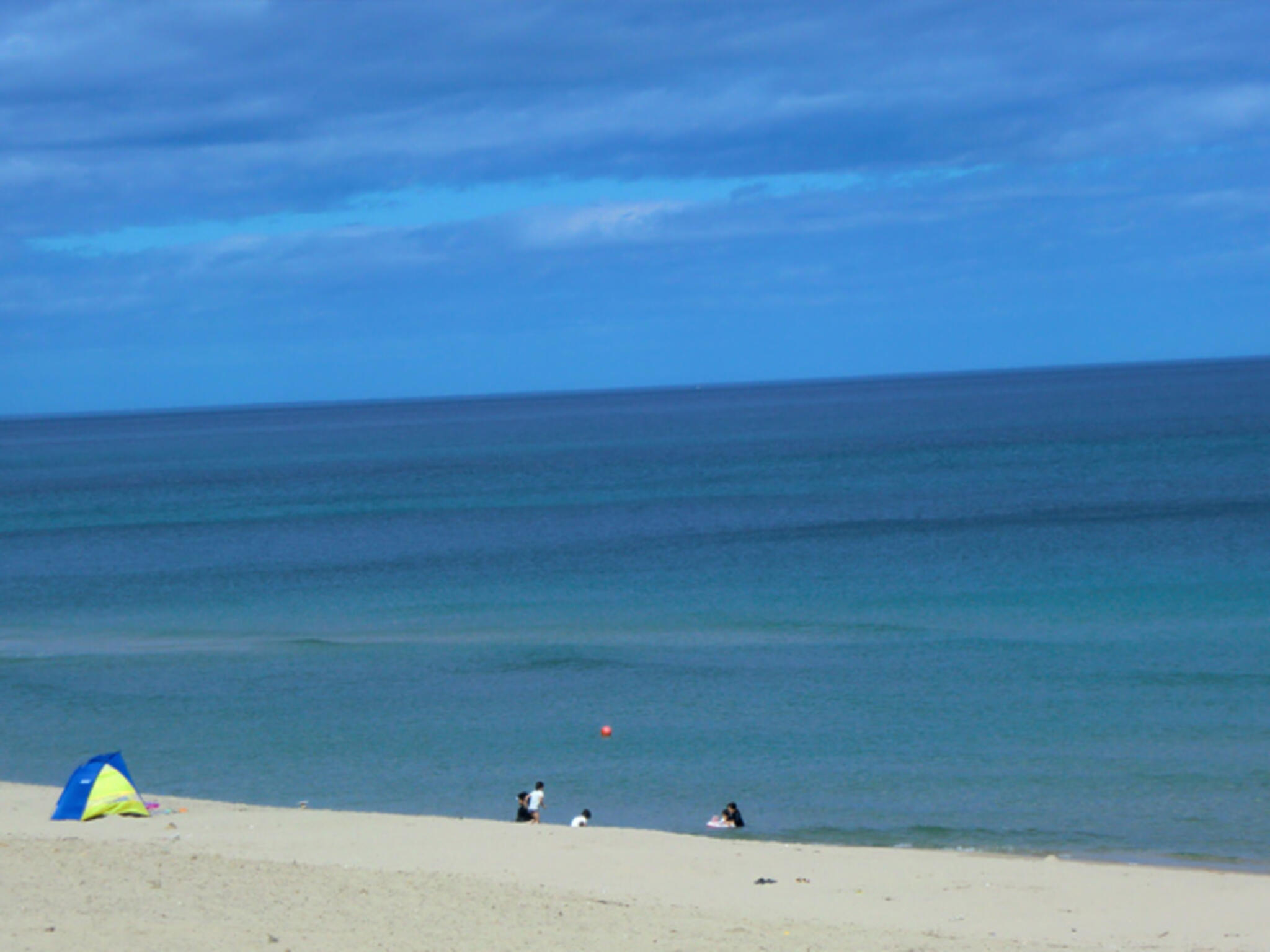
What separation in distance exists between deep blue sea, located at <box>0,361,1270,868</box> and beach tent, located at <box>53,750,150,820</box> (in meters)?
3.12

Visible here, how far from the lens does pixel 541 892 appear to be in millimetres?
15812

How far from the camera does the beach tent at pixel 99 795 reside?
2083 cm

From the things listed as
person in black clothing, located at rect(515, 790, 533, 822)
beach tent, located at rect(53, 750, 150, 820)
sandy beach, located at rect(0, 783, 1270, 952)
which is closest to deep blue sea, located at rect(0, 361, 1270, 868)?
person in black clothing, located at rect(515, 790, 533, 822)

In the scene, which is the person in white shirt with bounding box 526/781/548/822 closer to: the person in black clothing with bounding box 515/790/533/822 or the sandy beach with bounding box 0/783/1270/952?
the person in black clothing with bounding box 515/790/533/822

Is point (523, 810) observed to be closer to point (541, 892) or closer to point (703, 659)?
point (541, 892)

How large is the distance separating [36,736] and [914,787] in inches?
698

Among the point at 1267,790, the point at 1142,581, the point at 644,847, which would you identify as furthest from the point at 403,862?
the point at 1142,581

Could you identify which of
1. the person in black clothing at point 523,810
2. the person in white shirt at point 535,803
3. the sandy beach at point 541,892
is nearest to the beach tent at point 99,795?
the sandy beach at point 541,892

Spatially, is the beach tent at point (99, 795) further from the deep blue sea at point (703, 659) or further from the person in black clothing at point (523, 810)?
the person in black clothing at point (523, 810)

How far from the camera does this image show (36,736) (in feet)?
93.0

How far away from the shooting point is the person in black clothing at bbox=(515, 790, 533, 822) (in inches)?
842

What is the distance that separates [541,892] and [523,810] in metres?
5.76

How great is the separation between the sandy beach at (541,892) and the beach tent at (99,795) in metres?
0.30

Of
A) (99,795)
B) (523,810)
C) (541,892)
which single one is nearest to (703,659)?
(523,810)
